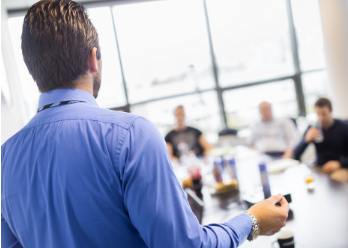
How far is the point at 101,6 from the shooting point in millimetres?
4508

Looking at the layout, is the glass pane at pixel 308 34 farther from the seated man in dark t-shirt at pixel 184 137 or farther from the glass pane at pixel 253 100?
the seated man in dark t-shirt at pixel 184 137

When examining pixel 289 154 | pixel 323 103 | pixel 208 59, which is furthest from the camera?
pixel 208 59

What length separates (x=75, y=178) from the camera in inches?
26.0

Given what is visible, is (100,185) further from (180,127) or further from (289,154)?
(180,127)

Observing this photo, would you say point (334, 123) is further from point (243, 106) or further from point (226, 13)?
point (226, 13)

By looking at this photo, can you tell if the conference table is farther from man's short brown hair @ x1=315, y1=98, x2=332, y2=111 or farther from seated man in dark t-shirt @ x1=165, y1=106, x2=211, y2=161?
seated man in dark t-shirt @ x1=165, y1=106, x2=211, y2=161

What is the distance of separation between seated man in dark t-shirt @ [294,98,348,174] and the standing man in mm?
2606

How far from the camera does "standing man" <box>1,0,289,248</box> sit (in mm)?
635

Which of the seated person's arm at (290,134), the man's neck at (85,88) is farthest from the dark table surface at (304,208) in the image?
the seated person's arm at (290,134)

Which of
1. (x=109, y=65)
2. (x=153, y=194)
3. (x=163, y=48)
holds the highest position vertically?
(x=163, y=48)

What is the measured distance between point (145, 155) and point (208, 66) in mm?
4390

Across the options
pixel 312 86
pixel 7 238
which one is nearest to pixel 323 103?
pixel 312 86

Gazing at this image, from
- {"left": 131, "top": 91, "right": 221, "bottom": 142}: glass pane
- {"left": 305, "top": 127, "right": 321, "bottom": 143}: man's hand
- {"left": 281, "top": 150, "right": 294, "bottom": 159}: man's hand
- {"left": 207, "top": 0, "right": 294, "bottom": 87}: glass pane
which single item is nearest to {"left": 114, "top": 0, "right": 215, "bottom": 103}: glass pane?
{"left": 131, "top": 91, "right": 221, "bottom": 142}: glass pane

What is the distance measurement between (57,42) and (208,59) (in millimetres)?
4311
